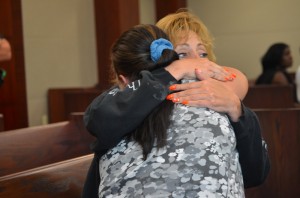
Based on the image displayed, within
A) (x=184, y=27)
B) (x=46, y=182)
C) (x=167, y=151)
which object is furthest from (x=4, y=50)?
(x=167, y=151)

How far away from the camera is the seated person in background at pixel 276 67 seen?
6247mm

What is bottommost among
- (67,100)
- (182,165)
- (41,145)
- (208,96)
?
(67,100)

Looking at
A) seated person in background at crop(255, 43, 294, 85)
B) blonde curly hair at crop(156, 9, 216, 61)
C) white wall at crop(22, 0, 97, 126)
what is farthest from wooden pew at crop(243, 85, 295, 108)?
blonde curly hair at crop(156, 9, 216, 61)

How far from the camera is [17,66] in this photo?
241 inches

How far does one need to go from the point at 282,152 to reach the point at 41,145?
124 cm

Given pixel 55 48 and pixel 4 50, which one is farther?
pixel 55 48

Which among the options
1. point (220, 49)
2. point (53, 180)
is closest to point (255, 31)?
point (220, 49)

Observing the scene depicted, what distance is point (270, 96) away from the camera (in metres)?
5.37

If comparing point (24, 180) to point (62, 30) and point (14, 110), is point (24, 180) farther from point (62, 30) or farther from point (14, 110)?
point (62, 30)

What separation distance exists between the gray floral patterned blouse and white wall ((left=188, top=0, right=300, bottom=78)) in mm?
7328

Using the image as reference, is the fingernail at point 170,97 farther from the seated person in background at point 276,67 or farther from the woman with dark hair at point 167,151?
the seated person in background at point 276,67

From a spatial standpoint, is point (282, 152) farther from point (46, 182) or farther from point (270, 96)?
point (270, 96)

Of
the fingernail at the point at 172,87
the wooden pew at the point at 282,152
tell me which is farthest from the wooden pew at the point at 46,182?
the wooden pew at the point at 282,152

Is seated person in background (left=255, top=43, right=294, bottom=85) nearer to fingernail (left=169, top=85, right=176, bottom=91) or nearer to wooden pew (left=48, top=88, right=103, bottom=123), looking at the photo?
wooden pew (left=48, top=88, right=103, bottom=123)
